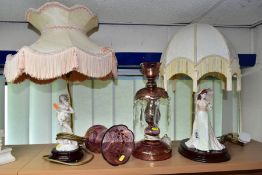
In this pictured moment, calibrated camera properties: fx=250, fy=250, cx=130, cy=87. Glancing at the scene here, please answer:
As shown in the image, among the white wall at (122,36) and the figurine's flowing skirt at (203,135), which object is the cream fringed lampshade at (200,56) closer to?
the figurine's flowing skirt at (203,135)

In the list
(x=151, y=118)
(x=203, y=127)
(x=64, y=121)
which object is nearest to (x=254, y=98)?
(x=203, y=127)

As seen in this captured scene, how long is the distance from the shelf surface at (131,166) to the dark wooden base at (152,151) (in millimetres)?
21

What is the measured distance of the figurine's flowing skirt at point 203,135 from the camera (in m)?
1.00

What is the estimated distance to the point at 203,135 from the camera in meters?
1.00

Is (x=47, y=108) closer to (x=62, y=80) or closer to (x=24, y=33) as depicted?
(x=62, y=80)

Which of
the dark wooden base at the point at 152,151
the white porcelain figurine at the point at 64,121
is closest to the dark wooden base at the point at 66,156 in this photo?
the white porcelain figurine at the point at 64,121

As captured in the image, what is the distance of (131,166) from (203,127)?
33 centimetres

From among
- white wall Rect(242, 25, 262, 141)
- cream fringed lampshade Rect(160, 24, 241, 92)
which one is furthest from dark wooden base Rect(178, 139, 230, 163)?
white wall Rect(242, 25, 262, 141)

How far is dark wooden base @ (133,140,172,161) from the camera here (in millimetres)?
984

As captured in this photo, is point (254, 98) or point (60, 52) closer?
point (60, 52)

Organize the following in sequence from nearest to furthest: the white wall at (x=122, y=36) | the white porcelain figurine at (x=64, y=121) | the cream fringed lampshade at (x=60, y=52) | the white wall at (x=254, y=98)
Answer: the cream fringed lampshade at (x=60, y=52)
the white porcelain figurine at (x=64, y=121)
the white wall at (x=122, y=36)
the white wall at (x=254, y=98)

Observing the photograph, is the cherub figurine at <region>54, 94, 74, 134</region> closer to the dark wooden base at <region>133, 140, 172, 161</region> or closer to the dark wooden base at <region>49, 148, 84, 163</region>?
the dark wooden base at <region>49, 148, 84, 163</region>

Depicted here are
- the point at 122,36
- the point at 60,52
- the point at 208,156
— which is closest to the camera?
the point at 60,52

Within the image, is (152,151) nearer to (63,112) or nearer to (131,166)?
(131,166)
